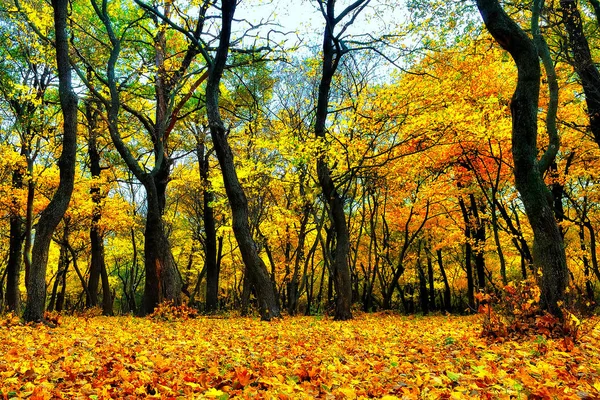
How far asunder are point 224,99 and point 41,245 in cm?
1020

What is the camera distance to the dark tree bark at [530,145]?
5.74m

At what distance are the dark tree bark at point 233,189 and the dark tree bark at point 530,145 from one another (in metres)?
5.58

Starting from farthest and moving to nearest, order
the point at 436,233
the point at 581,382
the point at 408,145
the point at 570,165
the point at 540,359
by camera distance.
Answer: the point at 436,233, the point at 570,165, the point at 408,145, the point at 540,359, the point at 581,382

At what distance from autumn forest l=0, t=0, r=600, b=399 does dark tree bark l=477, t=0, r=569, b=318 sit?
2 centimetres

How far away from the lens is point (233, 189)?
970 cm

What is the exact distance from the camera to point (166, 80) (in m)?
12.7

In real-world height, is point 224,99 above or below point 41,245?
above

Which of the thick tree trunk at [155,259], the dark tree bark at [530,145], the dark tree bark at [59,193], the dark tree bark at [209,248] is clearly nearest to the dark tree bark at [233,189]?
the dark tree bark at [59,193]

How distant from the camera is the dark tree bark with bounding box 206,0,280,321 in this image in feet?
31.3

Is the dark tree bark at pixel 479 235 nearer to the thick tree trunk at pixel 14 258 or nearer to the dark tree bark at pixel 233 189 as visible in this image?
the dark tree bark at pixel 233 189

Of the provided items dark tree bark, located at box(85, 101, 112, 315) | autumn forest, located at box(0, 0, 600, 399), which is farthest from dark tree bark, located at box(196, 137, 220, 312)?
dark tree bark, located at box(85, 101, 112, 315)

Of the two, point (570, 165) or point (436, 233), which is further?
point (436, 233)

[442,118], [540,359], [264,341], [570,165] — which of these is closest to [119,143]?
[264,341]

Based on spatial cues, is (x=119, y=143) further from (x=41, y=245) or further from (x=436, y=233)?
(x=436, y=233)
